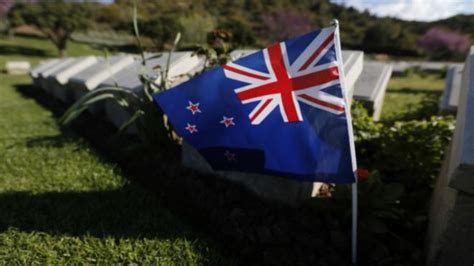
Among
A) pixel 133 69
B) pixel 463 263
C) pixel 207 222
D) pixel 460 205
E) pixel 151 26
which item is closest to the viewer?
pixel 460 205

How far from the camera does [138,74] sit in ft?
13.1

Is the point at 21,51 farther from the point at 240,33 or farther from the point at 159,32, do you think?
the point at 240,33

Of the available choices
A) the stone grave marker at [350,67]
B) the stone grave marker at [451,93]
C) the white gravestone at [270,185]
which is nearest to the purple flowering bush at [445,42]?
the stone grave marker at [451,93]

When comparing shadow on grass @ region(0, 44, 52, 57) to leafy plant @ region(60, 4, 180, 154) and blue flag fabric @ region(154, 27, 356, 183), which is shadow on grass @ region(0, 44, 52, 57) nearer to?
leafy plant @ region(60, 4, 180, 154)

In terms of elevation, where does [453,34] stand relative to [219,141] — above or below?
above

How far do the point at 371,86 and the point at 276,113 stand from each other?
273 centimetres

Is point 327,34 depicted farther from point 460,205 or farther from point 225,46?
point 225,46

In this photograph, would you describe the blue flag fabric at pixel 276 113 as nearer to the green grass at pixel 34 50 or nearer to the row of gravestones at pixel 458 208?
the row of gravestones at pixel 458 208

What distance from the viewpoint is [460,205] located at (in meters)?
1.69

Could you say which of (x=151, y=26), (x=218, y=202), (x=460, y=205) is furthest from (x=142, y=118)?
(x=151, y=26)

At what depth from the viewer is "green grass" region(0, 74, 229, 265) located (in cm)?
221

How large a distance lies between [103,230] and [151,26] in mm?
23288

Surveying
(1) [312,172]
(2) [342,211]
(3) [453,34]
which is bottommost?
(2) [342,211]

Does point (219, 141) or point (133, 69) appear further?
point (133, 69)
